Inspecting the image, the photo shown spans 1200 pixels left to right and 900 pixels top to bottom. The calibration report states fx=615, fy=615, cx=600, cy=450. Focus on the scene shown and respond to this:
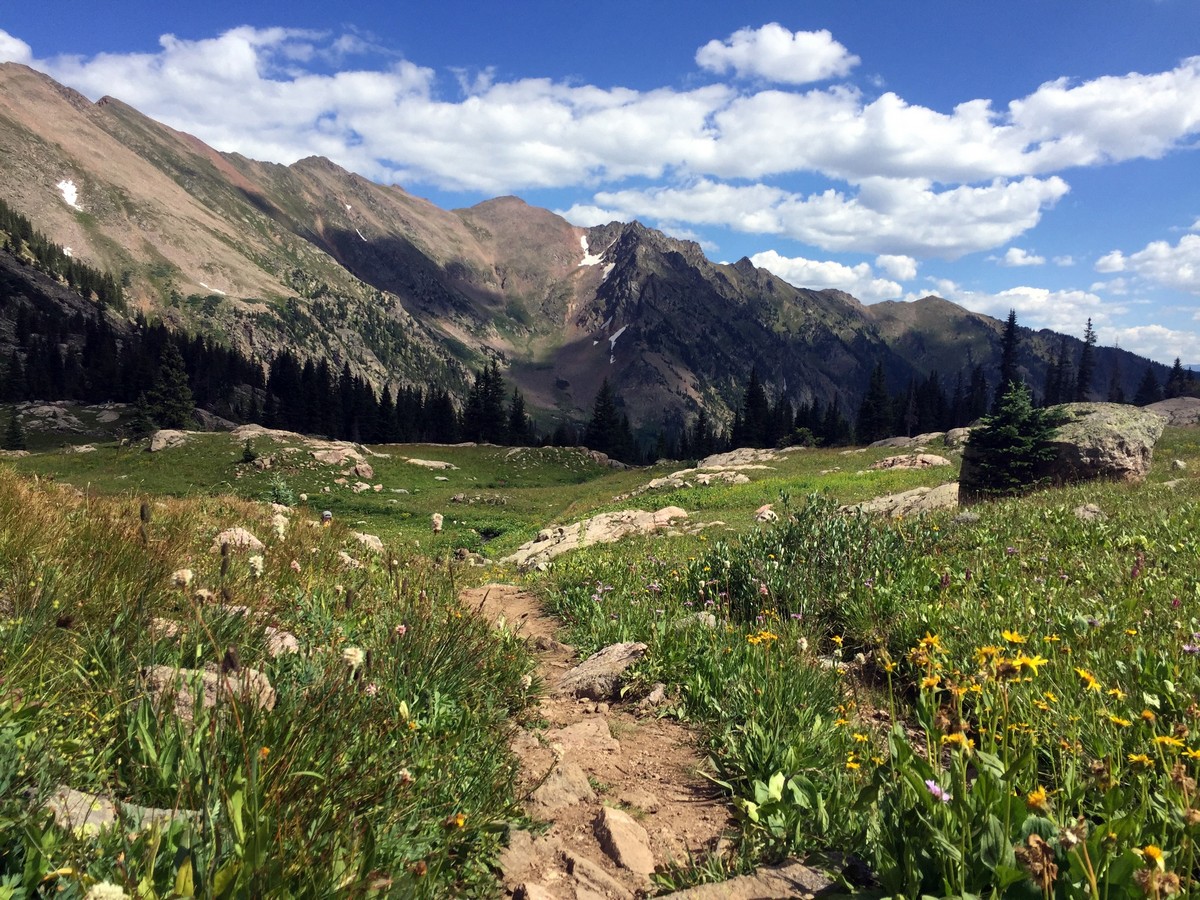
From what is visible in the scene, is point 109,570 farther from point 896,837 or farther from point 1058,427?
point 1058,427

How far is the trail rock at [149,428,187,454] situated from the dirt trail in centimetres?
4480

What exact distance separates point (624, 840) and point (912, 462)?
124 ft

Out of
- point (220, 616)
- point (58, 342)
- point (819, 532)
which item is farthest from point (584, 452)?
point (58, 342)

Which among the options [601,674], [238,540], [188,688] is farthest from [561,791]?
[238,540]

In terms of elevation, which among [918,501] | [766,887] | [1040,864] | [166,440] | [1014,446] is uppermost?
[1014,446]

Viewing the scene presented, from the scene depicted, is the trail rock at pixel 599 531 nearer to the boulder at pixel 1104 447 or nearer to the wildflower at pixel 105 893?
the boulder at pixel 1104 447

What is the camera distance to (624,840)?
3322 mm

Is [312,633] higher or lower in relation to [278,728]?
lower

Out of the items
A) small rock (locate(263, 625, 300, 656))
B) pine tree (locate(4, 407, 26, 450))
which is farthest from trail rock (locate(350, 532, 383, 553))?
pine tree (locate(4, 407, 26, 450))

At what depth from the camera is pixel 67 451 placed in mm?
43719

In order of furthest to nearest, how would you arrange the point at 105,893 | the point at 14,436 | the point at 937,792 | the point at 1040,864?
the point at 14,436
the point at 937,792
the point at 1040,864
the point at 105,893

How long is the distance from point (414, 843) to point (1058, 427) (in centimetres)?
2521

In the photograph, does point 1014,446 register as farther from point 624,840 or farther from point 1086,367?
point 1086,367

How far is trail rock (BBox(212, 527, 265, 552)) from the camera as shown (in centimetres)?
682
